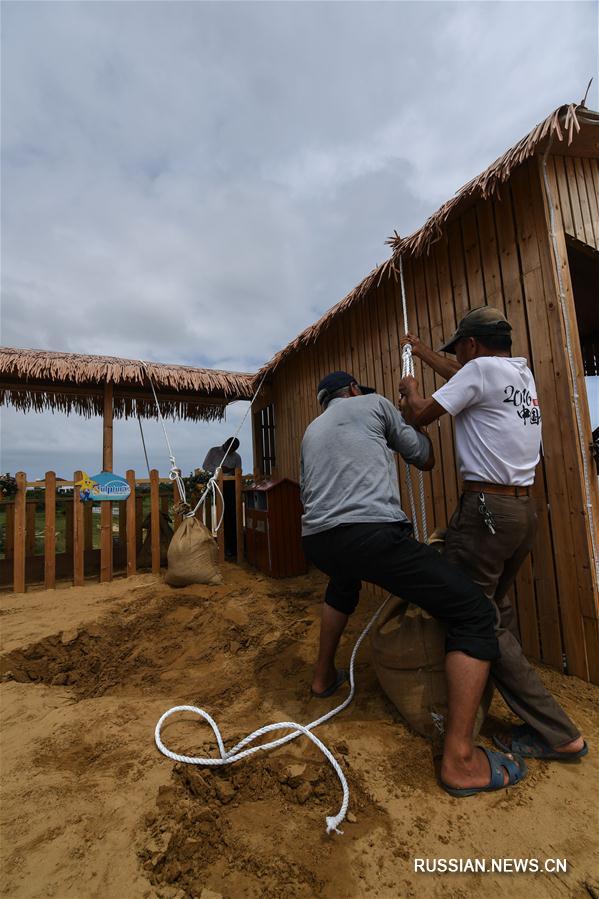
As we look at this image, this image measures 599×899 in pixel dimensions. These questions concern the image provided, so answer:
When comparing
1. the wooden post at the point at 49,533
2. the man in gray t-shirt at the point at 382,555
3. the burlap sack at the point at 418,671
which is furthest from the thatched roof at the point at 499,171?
the wooden post at the point at 49,533

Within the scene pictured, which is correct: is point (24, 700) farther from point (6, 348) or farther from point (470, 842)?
point (6, 348)

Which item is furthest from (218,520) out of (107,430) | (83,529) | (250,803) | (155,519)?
(250,803)

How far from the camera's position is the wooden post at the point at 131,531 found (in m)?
5.67

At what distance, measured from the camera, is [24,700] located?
2537mm

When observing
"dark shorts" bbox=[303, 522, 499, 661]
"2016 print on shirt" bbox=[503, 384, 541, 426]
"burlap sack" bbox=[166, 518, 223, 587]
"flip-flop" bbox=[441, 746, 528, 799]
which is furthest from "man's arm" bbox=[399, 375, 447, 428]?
"burlap sack" bbox=[166, 518, 223, 587]

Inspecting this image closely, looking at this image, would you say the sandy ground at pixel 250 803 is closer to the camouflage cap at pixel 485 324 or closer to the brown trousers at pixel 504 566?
the brown trousers at pixel 504 566

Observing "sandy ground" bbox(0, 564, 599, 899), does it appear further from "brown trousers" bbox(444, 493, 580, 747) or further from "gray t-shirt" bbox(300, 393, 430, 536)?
"gray t-shirt" bbox(300, 393, 430, 536)


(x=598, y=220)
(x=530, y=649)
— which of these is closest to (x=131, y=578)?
(x=530, y=649)

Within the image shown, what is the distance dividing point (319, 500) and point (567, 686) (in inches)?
70.4

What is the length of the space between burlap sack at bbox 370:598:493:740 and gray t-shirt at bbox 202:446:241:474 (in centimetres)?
479

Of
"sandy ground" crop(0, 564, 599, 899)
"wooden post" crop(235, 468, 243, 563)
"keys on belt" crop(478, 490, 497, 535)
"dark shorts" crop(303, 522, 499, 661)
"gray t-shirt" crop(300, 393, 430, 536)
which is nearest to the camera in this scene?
"sandy ground" crop(0, 564, 599, 899)

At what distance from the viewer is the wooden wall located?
2.43 meters

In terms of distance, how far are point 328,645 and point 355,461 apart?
3.60 feet

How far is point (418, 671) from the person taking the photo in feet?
6.43
